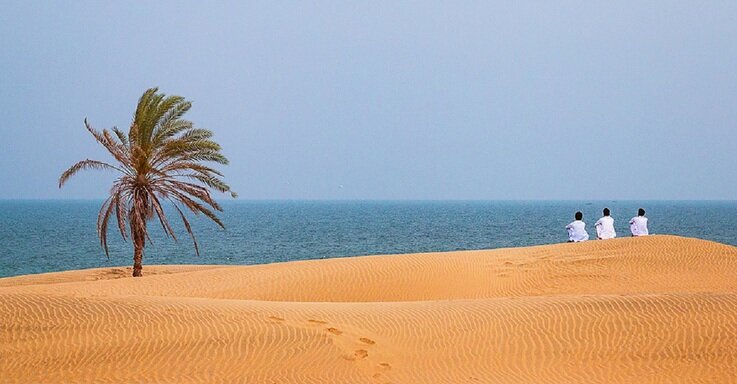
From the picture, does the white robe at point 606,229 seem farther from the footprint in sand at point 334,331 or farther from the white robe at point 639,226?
the footprint in sand at point 334,331

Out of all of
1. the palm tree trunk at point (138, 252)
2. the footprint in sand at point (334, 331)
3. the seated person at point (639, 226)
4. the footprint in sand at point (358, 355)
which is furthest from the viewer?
the palm tree trunk at point (138, 252)

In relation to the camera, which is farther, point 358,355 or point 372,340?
point 372,340

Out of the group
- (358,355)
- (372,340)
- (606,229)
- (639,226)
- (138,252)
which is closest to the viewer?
(358,355)

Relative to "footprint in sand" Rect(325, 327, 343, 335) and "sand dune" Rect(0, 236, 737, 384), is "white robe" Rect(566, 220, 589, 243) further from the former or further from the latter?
"footprint in sand" Rect(325, 327, 343, 335)

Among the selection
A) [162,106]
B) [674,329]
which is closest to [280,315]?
[674,329]

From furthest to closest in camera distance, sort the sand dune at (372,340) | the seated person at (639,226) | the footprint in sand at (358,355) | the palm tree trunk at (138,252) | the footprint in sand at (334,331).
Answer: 1. the palm tree trunk at (138,252)
2. the seated person at (639,226)
3. the footprint in sand at (334,331)
4. the footprint in sand at (358,355)
5. the sand dune at (372,340)

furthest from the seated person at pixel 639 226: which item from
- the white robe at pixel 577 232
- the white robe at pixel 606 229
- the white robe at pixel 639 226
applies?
the white robe at pixel 577 232

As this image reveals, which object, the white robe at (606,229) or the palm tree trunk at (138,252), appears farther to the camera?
the palm tree trunk at (138,252)

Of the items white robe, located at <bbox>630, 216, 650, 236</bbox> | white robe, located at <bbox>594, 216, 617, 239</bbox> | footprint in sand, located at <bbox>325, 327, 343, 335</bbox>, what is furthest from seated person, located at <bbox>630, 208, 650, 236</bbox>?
footprint in sand, located at <bbox>325, 327, 343, 335</bbox>

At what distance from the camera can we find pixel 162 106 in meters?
23.1

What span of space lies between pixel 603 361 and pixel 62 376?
6992 mm

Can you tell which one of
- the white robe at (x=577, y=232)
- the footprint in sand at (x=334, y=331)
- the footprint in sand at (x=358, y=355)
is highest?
the white robe at (x=577, y=232)

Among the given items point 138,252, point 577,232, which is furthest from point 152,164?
point 577,232

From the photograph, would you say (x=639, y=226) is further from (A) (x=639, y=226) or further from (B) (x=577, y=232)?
(B) (x=577, y=232)
